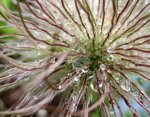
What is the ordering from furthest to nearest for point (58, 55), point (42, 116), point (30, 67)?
point (42, 116), point (30, 67), point (58, 55)

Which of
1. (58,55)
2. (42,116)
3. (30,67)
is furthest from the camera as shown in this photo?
(42,116)

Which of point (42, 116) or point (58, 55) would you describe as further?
point (42, 116)

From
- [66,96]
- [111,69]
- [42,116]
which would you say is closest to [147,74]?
[111,69]

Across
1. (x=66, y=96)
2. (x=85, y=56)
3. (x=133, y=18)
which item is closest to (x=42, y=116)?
(x=66, y=96)

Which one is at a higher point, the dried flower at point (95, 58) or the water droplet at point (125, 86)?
the dried flower at point (95, 58)

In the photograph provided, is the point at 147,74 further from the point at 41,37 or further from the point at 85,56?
the point at 41,37

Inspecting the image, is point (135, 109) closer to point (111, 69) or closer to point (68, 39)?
point (111, 69)

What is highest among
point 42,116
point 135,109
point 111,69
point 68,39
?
point 68,39

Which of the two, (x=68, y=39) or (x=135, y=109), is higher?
(x=68, y=39)

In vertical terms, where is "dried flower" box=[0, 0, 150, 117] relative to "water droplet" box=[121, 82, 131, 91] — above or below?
above
